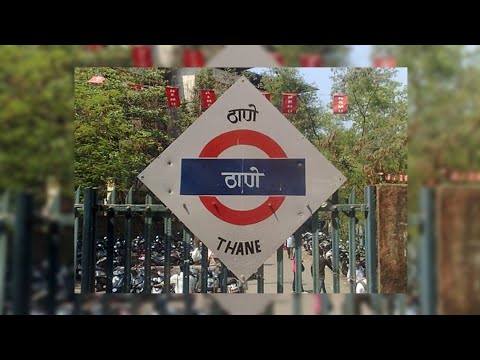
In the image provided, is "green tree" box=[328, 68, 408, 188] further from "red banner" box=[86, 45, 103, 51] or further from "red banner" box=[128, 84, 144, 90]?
"red banner" box=[86, 45, 103, 51]

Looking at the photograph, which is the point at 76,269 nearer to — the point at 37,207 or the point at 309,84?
the point at 37,207

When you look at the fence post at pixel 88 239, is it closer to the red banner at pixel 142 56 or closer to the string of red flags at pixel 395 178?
the red banner at pixel 142 56

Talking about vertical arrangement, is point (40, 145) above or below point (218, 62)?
below

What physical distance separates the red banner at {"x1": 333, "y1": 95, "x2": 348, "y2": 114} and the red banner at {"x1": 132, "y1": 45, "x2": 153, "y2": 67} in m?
1.30

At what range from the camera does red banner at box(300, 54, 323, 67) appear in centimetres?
406

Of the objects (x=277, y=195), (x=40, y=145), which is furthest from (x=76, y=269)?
(x=277, y=195)

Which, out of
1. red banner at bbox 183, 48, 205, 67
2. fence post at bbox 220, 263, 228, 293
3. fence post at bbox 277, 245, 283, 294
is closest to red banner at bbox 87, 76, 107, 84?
red banner at bbox 183, 48, 205, 67

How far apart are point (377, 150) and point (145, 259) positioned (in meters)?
1.80

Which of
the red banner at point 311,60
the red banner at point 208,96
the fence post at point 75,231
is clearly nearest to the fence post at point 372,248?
the red banner at point 311,60

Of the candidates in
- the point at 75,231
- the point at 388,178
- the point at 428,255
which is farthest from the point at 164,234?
the point at 428,255

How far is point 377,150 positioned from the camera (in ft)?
13.8

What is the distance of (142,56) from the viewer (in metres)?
4.08

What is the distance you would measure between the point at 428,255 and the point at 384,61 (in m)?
1.35

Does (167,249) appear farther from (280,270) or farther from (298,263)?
(298,263)
